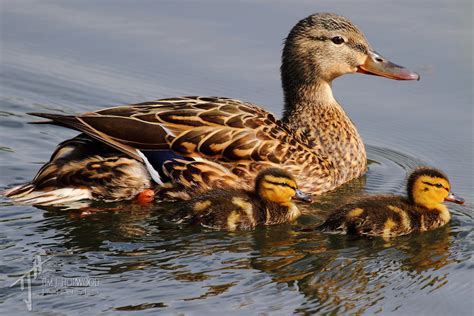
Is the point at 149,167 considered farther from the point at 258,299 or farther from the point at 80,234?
the point at 258,299

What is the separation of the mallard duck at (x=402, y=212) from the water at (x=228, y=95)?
0.30 feet

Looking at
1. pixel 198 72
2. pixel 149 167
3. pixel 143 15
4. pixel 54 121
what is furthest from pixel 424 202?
pixel 143 15

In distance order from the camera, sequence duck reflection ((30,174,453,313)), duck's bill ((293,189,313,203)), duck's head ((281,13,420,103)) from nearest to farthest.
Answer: duck reflection ((30,174,453,313)) < duck's bill ((293,189,313,203)) < duck's head ((281,13,420,103))

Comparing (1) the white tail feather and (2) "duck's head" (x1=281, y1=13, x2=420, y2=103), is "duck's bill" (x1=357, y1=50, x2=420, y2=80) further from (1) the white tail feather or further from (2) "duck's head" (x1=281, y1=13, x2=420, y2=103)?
(1) the white tail feather

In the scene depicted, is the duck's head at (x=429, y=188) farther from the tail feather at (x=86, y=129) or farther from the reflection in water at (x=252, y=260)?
the tail feather at (x=86, y=129)

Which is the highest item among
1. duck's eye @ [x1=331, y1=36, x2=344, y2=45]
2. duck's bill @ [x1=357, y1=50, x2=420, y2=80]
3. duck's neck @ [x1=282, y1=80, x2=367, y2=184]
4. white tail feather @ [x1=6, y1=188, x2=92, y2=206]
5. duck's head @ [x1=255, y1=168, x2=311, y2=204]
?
duck's eye @ [x1=331, y1=36, x2=344, y2=45]

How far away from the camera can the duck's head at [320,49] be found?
844cm

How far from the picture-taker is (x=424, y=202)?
7160 mm

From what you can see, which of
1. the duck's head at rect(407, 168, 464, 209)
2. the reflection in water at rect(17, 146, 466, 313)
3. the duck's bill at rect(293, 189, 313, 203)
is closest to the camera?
the reflection in water at rect(17, 146, 466, 313)

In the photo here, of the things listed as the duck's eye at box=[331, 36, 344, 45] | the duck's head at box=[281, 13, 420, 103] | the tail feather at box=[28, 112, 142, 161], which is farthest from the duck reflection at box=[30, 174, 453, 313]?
the duck's eye at box=[331, 36, 344, 45]

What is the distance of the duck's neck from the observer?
827cm

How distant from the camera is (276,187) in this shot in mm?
7230

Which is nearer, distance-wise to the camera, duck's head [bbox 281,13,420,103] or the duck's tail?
the duck's tail

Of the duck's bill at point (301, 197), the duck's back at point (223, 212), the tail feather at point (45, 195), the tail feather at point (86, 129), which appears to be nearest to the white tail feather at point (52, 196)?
the tail feather at point (45, 195)
